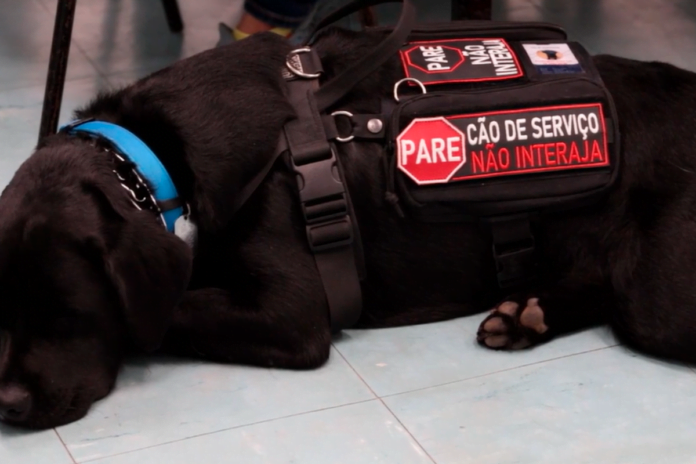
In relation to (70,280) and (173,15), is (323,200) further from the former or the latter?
(173,15)

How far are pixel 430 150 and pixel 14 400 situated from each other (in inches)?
32.7

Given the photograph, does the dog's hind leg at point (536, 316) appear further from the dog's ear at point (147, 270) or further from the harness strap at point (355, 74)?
the dog's ear at point (147, 270)

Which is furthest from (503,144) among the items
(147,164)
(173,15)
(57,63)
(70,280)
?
(173,15)

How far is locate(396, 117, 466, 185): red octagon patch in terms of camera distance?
1.83 metres

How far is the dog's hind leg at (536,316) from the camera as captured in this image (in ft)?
6.40

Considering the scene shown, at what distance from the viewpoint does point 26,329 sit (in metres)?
1.65

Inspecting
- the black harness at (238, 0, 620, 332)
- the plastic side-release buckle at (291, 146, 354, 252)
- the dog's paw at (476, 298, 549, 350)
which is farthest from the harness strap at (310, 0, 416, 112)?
the dog's paw at (476, 298, 549, 350)

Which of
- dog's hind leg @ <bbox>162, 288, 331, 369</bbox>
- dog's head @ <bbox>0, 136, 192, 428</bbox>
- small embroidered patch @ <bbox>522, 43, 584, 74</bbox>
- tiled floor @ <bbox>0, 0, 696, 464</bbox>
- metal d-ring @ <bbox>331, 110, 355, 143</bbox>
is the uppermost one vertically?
small embroidered patch @ <bbox>522, 43, 584, 74</bbox>

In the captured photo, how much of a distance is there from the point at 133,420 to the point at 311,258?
423 mm

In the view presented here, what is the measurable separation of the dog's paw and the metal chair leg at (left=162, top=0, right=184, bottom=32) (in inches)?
75.1

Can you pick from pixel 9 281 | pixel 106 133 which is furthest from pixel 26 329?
pixel 106 133

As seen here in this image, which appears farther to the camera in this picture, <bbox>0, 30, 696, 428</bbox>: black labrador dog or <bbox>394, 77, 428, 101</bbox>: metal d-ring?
<bbox>394, 77, 428, 101</bbox>: metal d-ring

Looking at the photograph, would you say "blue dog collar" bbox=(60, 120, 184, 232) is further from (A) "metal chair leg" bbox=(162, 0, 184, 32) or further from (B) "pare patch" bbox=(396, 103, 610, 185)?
(A) "metal chair leg" bbox=(162, 0, 184, 32)

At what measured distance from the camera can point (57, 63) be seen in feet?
8.14
